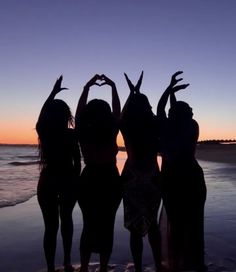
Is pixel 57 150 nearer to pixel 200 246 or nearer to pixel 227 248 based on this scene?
pixel 200 246

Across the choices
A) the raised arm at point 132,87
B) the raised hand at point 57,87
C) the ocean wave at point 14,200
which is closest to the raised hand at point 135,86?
the raised arm at point 132,87

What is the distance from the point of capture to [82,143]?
450 centimetres

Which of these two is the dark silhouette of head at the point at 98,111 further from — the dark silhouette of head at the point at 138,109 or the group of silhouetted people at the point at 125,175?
the dark silhouette of head at the point at 138,109

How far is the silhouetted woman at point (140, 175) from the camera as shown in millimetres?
4438

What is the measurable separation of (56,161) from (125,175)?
A: 0.77 metres

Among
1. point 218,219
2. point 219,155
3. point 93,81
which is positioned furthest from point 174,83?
point 219,155

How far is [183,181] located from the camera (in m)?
4.61

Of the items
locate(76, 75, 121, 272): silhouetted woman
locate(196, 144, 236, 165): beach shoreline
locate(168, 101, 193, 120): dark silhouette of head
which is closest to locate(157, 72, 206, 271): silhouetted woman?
locate(168, 101, 193, 120): dark silhouette of head

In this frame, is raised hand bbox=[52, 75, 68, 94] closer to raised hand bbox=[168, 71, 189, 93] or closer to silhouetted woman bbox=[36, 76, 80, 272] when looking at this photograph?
silhouetted woman bbox=[36, 76, 80, 272]

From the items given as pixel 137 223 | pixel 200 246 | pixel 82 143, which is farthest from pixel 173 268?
pixel 82 143

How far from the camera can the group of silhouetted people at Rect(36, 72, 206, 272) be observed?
4367 millimetres

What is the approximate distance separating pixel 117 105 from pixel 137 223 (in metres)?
1.32

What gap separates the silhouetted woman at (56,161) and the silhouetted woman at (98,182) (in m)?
0.28

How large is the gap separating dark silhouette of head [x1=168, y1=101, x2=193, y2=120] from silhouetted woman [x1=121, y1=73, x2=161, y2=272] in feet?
0.94
